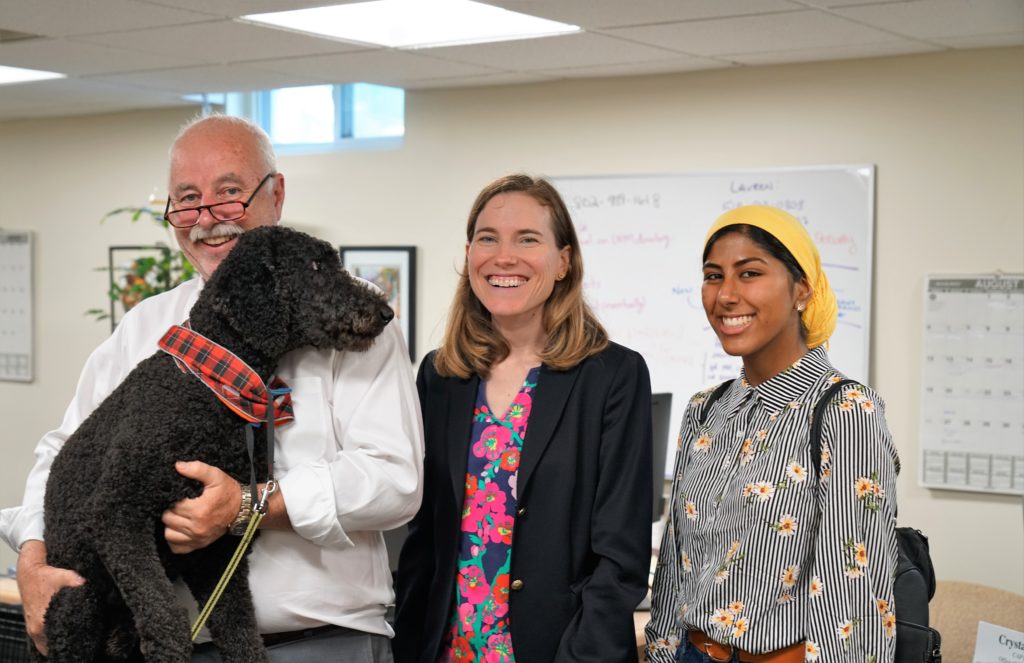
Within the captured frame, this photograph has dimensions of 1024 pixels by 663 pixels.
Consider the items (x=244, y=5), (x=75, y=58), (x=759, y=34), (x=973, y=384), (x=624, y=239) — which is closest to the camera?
(x=244, y=5)

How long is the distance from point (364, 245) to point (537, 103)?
1.12 metres

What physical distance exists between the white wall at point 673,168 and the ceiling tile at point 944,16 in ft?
1.53

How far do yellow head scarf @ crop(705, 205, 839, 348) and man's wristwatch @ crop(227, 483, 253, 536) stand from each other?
2.99 ft

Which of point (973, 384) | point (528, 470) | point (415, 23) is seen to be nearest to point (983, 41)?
point (973, 384)

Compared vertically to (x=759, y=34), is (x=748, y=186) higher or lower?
lower

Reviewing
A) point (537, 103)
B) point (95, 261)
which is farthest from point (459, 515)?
point (95, 261)

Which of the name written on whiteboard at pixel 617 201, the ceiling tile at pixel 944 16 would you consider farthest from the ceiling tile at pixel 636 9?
the name written on whiteboard at pixel 617 201

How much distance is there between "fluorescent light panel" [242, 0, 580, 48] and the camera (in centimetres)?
369

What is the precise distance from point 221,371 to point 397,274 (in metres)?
3.78

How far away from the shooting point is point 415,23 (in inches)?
155

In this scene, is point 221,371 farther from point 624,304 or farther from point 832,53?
point 624,304

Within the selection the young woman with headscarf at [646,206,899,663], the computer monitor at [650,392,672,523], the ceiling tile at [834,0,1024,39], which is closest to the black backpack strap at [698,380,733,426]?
the young woman with headscarf at [646,206,899,663]

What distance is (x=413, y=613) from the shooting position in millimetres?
2158

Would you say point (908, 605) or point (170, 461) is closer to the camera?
point (170, 461)
